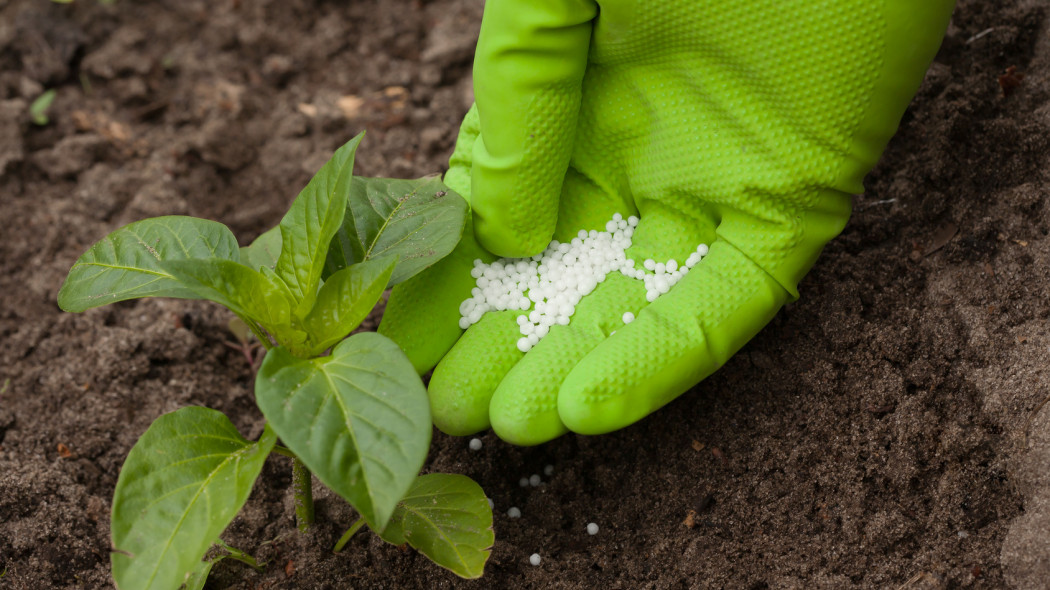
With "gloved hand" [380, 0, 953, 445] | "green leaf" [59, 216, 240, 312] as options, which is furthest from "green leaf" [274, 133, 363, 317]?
"gloved hand" [380, 0, 953, 445]

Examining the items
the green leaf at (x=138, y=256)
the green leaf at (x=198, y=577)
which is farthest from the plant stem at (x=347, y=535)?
the green leaf at (x=138, y=256)

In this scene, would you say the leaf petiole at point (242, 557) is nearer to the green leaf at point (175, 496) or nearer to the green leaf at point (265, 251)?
the green leaf at point (175, 496)

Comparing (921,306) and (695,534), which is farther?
(921,306)

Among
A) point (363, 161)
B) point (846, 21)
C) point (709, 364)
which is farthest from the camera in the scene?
point (363, 161)

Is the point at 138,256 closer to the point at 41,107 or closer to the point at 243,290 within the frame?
the point at 243,290

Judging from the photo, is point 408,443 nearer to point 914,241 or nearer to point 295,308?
point 295,308

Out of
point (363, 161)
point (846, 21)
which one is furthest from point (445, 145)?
point (846, 21)

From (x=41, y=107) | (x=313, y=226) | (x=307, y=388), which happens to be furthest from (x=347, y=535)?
(x=41, y=107)
